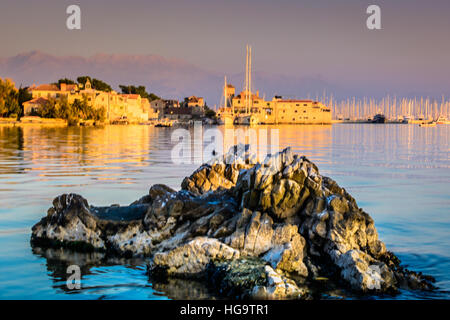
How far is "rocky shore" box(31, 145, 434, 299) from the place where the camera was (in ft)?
28.8

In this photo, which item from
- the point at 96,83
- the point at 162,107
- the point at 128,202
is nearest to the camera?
the point at 128,202

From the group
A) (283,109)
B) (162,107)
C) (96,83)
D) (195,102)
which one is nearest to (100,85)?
(96,83)

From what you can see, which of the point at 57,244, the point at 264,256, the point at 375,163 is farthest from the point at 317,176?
the point at 375,163

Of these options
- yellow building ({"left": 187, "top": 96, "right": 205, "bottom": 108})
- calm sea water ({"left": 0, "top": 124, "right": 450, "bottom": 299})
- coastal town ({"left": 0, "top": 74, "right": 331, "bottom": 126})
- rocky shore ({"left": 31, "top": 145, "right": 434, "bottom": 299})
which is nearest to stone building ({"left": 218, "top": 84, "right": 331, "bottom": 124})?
coastal town ({"left": 0, "top": 74, "right": 331, "bottom": 126})

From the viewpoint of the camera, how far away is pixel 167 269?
9.43 m

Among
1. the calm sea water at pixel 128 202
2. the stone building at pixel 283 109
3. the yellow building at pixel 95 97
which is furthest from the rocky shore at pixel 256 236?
the stone building at pixel 283 109

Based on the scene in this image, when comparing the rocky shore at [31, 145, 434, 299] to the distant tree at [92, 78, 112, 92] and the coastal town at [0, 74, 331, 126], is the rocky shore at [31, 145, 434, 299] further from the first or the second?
the distant tree at [92, 78, 112, 92]

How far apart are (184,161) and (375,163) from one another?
39.0 feet

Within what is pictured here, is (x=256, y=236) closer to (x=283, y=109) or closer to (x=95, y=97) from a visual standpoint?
(x=95, y=97)

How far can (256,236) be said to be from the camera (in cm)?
980

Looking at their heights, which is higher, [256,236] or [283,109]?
[283,109]

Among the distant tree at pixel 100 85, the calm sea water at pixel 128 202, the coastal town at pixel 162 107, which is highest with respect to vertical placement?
the distant tree at pixel 100 85

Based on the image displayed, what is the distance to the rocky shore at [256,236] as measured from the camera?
8.78 meters

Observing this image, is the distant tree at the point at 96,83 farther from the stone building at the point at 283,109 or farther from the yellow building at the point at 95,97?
the stone building at the point at 283,109
